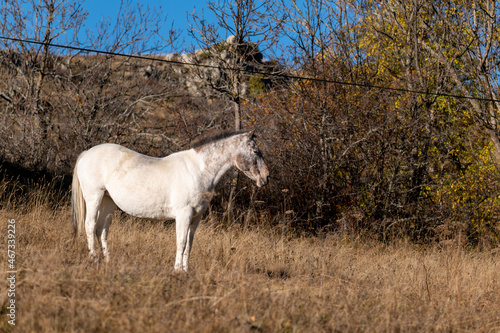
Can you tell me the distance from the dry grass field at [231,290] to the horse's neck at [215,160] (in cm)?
99

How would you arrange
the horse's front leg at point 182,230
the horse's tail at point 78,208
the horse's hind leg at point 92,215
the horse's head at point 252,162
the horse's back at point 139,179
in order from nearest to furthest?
1. the horse's front leg at point 182,230
2. the horse's back at point 139,179
3. the horse's head at point 252,162
4. the horse's hind leg at point 92,215
5. the horse's tail at point 78,208

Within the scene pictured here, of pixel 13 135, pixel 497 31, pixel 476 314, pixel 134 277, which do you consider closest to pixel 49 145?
pixel 13 135

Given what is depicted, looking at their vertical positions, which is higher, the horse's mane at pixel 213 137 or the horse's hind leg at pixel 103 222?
the horse's mane at pixel 213 137

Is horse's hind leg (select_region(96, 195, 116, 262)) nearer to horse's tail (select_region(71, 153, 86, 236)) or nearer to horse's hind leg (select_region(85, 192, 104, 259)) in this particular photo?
horse's hind leg (select_region(85, 192, 104, 259))

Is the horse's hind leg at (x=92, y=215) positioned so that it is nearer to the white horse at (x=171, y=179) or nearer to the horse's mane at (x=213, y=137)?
the white horse at (x=171, y=179)

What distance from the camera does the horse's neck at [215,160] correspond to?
560cm

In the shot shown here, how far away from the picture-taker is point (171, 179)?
18.2 ft

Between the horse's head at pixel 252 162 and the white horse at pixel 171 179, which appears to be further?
the horse's head at pixel 252 162

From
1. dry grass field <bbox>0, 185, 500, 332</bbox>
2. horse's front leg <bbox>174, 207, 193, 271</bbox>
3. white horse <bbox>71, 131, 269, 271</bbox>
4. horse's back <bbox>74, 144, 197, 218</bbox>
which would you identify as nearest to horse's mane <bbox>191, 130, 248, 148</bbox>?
white horse <bbox>71, 131, 269, 271</bbox>

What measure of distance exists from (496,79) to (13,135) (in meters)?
11.8

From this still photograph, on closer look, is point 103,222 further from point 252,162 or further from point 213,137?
point 252,162

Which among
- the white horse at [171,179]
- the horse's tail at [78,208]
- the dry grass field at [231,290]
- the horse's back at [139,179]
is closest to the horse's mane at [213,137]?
the white horse at [171,179]

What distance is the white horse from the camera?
5.44 metres

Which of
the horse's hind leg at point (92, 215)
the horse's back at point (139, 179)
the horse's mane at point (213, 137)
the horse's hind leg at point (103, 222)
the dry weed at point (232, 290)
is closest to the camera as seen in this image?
the dry weed at point (232, 290)
